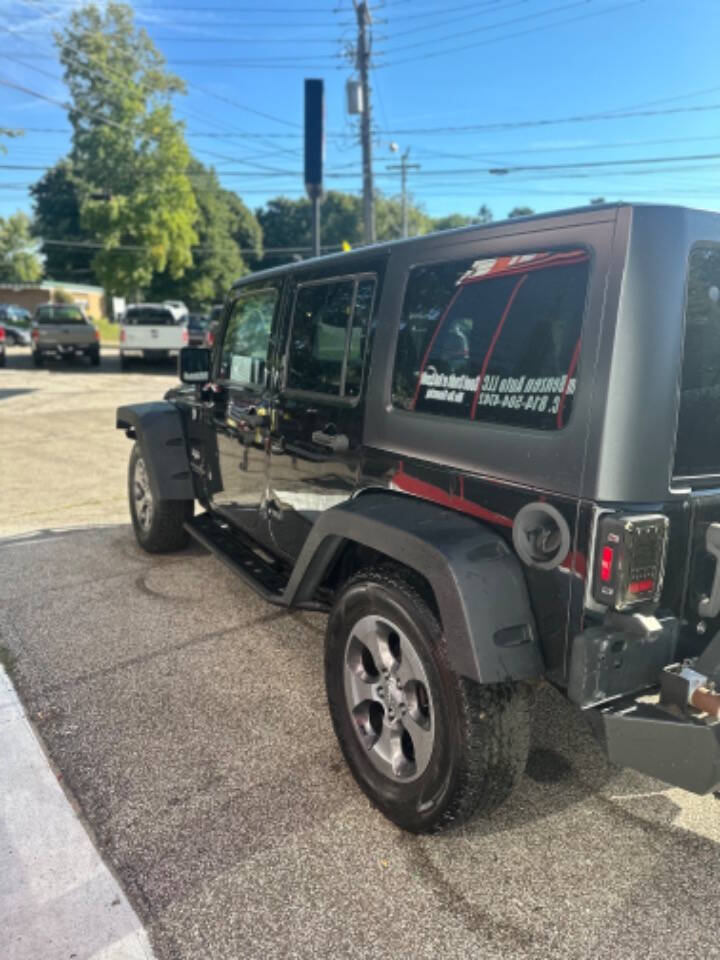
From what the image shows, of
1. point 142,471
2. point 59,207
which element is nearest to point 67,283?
point 59,207

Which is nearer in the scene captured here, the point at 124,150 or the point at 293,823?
the point at 293,823

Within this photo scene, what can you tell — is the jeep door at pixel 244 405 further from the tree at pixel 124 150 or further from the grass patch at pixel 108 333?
the grass patch at pixel 108 333

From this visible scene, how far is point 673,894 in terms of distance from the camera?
6.95ft

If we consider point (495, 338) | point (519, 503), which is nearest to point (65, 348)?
point (495, 338)

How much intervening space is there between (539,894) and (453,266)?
202 centimetres

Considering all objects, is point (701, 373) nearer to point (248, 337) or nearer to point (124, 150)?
point (248, 337)

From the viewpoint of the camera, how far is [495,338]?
2.23 m

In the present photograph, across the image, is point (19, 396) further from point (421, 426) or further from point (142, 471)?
point (421, 426)

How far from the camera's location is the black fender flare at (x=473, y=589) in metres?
2.01

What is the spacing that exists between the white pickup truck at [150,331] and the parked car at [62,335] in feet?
4.81

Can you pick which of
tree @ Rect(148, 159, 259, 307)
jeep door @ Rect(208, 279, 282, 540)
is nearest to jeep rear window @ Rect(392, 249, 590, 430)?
jeep door @ Rect(208, 279, 282, 540)

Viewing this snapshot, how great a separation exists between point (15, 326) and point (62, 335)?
21257 mm

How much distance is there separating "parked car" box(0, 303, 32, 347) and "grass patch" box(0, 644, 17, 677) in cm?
3425

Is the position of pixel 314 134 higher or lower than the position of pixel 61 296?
higher
